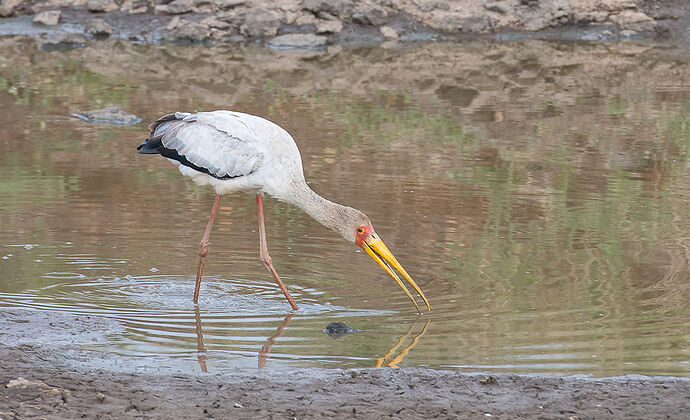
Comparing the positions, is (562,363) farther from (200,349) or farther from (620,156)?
(620,156)

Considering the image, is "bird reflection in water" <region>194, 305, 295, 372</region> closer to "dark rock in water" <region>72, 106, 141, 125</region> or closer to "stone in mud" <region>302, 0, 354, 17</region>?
"dark rock in water" <region>72, 106, 141, 125</region>

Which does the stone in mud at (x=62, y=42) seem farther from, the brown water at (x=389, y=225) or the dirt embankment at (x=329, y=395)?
the dirt embankment at (x=329, y=395)

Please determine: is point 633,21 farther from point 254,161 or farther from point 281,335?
point 281,335

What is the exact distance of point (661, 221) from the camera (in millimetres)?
7695

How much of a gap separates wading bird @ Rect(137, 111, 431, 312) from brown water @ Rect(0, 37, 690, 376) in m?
0.34

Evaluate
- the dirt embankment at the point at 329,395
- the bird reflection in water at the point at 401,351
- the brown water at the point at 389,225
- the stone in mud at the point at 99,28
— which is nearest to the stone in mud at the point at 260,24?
the stone in mud at the point at 99,28

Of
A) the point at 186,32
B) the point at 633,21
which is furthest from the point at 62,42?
the point at 633,21

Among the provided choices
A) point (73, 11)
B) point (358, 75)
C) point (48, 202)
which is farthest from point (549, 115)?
point (73, 11)

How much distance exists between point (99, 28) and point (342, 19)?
12.6 feet

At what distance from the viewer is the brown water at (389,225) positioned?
5.27 meters

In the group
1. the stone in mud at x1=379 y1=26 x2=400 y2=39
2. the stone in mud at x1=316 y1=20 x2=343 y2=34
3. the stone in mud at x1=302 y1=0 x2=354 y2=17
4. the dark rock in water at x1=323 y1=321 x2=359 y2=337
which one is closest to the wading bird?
the dark rock in water at x1=323 y1=321 x2=359 y2=337

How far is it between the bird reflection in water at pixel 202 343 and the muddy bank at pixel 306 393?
0.20 metres

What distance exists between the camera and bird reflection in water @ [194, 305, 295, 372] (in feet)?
16.0

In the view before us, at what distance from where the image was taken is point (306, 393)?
428 cm
